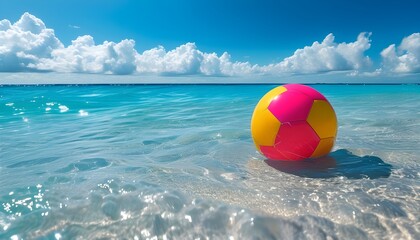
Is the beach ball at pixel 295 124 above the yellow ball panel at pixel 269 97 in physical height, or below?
below

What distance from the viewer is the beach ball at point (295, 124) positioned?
3170 millimetres

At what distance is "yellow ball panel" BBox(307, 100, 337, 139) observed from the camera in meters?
3.18

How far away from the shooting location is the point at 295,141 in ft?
10.6

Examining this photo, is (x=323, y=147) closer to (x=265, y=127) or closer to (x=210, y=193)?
(x=265, y=127)

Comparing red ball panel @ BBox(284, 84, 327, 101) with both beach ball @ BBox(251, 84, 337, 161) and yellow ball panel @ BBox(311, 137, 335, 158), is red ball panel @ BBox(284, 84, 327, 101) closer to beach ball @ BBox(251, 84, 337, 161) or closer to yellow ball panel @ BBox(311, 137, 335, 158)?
beach ball @ BBox(251, 84, 337, 161)

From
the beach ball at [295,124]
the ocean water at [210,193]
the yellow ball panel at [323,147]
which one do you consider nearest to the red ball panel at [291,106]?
the beach ball at [295,124]

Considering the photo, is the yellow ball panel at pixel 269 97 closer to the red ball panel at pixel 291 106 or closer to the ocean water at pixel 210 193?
the red ball panel at pixel 291 106

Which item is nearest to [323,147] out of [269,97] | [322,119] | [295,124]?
[322,119]

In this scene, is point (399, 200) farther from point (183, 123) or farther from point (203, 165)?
point (183, 123)

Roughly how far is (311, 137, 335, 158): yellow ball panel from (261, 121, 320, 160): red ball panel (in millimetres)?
62

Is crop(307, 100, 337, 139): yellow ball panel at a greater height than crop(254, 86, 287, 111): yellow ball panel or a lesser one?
lesser

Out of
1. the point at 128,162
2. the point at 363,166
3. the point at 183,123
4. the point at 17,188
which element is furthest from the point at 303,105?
the point at 183,123

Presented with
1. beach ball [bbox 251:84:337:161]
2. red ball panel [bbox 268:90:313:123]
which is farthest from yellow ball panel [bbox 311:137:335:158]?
red ball panel [bbox 268:90:313:123]

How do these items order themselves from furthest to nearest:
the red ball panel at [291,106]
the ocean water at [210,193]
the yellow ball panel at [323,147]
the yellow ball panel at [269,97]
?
1. the yellow ball panel at [269,97]
2. the yellow ball panel at [323,147]
3. the red ball panel at [291,106]
4. the ocean water at [210,193]
